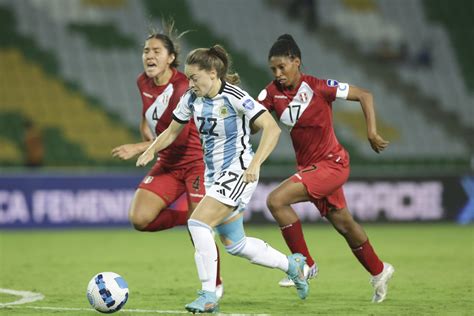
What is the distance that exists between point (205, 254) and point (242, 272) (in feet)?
12.3

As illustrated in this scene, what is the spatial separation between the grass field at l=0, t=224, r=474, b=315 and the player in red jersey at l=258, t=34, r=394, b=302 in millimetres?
477

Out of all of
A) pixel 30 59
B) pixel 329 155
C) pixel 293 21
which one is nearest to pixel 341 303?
pixel 329 155

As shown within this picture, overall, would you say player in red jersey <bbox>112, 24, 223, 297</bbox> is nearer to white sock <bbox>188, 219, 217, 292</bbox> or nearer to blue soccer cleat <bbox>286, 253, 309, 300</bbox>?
blue soccer cleat <bbox>286, 253, 309, 300</bbox>

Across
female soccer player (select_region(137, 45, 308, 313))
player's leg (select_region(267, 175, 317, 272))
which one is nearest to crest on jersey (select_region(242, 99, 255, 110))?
female soccer player (select_region(137, 45, 308, 313))

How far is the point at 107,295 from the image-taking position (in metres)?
7.15

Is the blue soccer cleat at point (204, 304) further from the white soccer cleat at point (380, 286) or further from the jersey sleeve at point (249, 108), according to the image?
the white soccer cleat at point (380, 286)

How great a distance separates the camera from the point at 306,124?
847cm

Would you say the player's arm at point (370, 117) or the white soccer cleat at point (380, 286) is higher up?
the player's arm at point (370, 117)

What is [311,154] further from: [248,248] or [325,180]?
[248,248]

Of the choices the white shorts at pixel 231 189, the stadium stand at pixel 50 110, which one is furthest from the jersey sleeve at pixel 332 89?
the stadium stand at pixel 50 110

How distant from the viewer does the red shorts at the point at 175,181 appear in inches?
340

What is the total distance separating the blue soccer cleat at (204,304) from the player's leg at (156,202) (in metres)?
1.70

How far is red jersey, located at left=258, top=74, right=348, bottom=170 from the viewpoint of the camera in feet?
27.6

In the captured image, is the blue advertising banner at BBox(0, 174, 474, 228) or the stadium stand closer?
the blue advertising banner at BBox(0, 174, 474, 228)
